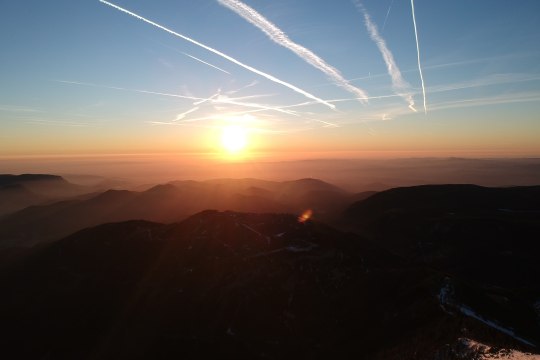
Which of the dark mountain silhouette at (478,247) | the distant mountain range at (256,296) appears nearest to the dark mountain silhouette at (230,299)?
the distant mountain range at (256,296)

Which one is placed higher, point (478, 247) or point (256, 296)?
point (256, 296)

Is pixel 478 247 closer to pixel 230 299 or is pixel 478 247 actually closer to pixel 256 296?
pixel 256 296

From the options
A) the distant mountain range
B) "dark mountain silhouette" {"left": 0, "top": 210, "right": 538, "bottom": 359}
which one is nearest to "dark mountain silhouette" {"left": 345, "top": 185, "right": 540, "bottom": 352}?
the distant mountain range

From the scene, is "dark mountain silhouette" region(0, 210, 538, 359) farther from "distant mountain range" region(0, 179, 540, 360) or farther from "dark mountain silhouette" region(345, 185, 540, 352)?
"dark mountain silhouette" region(345, 185, 540, 352)

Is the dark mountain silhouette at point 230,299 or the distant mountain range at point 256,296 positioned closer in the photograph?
the distant mountain range at point 256,296

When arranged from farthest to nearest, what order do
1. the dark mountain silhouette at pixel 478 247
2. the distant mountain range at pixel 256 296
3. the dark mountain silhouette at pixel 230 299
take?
the dark mountain silhouette at pixel 478 247 → the dark mountain silhouette at pixel 230 299 → the distant mountain range at pixel 256 296

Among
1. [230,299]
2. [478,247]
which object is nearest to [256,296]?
[230,299]

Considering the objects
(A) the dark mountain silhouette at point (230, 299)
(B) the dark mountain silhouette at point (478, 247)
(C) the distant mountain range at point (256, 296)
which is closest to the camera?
(C) the distant mountain range at point (256, 296)

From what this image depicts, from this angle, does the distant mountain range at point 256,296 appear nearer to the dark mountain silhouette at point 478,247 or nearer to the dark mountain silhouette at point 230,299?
the dark mountain silhouette at point 230,299
